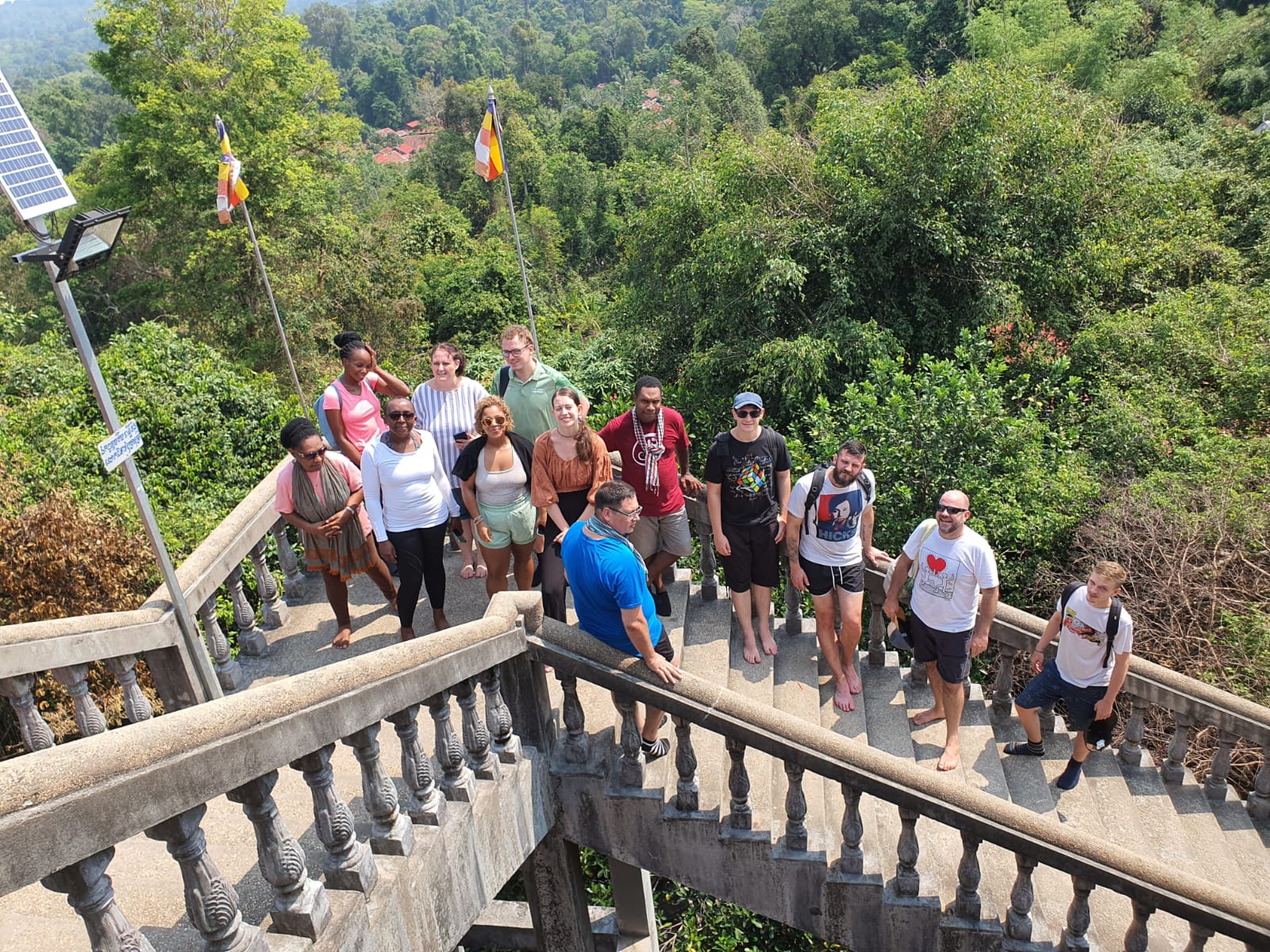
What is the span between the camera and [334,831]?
10.3ft

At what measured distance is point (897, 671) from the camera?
6094mm

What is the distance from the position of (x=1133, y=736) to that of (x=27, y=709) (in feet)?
20.9

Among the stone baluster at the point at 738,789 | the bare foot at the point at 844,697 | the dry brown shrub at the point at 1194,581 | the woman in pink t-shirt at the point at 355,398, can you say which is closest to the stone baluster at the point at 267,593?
the woman in pink t-shirt at the point at 355,398

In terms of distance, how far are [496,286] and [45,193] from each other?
31.8 meters

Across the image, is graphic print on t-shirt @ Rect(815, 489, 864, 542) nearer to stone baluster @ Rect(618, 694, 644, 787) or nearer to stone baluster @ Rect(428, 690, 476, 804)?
stone baluster @ Rect(618, 694, 644, 787)

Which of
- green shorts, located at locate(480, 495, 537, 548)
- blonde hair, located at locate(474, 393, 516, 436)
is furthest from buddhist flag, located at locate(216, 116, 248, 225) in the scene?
green shorts, located at locate(480, 495, 537, 548)

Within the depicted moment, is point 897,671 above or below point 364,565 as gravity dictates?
below

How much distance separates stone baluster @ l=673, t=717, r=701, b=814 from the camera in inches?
173

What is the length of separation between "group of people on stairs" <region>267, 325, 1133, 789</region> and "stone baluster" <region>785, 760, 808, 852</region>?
0.73 meters

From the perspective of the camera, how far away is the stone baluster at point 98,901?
7.79 ft

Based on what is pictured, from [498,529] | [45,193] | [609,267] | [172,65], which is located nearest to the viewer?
[45,193]

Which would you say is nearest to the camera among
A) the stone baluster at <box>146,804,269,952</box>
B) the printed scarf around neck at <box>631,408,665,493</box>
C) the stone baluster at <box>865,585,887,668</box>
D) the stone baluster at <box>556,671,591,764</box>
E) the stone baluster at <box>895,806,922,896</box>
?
the stone baluster at <box>146,804,269,952</box>

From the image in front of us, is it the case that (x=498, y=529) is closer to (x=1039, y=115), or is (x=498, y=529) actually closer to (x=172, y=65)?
(x=1039, y=115)

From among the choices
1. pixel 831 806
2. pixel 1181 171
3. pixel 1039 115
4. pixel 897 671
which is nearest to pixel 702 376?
pixel 1039 115
